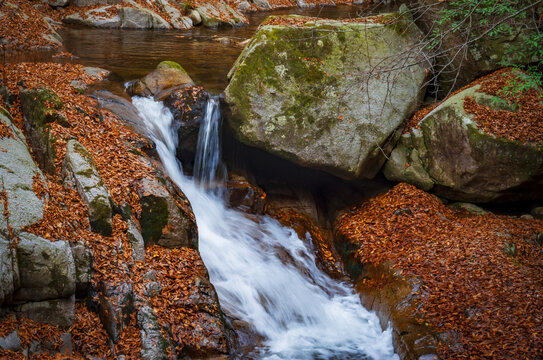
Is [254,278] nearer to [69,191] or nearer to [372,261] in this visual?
[372,261]

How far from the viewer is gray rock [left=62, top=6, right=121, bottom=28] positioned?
1788 cm

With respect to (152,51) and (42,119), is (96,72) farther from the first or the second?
(42,119)

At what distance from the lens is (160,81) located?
10.2 m

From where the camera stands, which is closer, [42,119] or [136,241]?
[136,241]

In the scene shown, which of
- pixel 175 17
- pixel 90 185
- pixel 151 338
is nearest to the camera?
pixel 151 338

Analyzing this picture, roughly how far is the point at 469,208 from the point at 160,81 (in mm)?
7854

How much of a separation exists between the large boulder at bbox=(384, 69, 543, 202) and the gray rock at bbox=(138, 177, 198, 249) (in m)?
5.41

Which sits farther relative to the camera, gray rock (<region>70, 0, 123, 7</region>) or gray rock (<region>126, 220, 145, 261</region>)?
gray rock (<region>70, 0, 123, 7</region>)

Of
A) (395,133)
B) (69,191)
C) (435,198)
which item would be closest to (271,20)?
(395,133)

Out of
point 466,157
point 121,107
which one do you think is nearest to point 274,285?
point 466,157

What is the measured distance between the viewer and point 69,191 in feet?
19.1

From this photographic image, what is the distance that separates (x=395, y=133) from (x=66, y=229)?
740 centimetres

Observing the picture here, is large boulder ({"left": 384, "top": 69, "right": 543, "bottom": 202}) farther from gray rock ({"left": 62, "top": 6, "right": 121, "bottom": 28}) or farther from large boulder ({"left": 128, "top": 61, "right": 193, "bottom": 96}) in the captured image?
gray rock ({"left": 62, "top": 6, "right": 121, "bottom": 28})

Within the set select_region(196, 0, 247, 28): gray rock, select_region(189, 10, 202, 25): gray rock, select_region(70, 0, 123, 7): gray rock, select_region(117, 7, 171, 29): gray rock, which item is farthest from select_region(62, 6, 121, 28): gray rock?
select_region(196, 0, 247, 28): gray rock
